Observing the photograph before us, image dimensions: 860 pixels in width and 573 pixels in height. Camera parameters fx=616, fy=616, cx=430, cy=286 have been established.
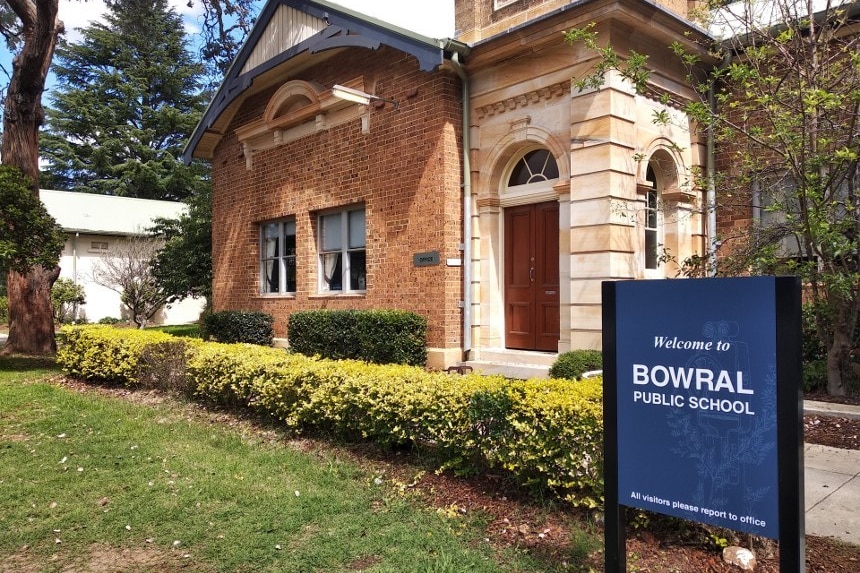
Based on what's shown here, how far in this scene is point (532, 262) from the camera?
9.34 metres

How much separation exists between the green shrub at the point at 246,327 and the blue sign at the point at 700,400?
10.9 metres

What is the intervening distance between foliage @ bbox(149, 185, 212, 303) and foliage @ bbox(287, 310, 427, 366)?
9.06m

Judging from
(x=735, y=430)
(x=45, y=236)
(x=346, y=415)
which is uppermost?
(x=45, y=236)

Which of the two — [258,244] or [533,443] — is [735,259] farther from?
[258,244]

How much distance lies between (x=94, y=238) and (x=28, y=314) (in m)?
15.2

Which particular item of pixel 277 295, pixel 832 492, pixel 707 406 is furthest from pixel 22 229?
pixel 832 492

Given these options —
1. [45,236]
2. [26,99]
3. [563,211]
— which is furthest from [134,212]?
[563,211]

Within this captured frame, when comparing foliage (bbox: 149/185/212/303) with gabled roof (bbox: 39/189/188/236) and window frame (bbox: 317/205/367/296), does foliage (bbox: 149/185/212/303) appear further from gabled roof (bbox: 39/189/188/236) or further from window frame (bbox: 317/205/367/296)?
gabled roof (bbox: 39/189/188/236)

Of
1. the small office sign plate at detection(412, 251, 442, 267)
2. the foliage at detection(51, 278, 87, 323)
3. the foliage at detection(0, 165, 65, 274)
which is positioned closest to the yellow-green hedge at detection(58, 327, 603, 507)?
the small office sign plate at detection(412, 251, 442, 267)

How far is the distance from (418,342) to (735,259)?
4.54 metres

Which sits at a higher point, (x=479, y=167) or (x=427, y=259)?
(x=479, y=167)

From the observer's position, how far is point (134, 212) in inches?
1167

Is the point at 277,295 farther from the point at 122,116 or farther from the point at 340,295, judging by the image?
the point at 122,116

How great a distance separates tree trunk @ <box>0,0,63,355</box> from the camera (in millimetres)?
12469
